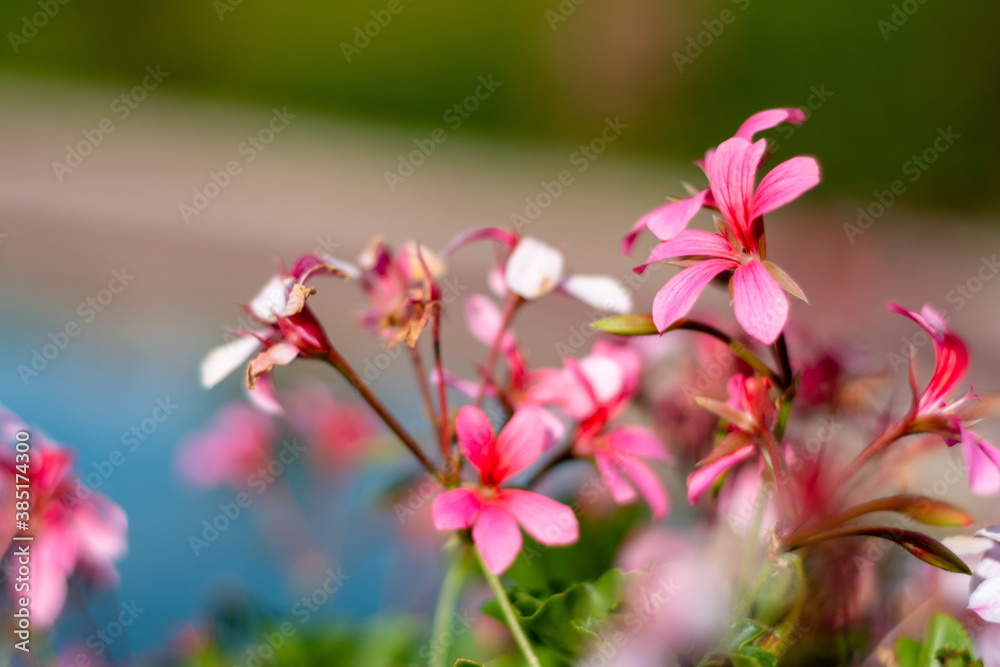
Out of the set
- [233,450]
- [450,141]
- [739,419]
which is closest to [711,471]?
[739,419]

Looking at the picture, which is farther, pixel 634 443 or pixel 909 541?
pixel 634 443

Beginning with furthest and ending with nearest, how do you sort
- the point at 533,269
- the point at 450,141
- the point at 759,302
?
the point at 450,141 < the point at 533,269 < the point at 759,302

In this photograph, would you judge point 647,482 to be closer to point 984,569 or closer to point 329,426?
point 984,569

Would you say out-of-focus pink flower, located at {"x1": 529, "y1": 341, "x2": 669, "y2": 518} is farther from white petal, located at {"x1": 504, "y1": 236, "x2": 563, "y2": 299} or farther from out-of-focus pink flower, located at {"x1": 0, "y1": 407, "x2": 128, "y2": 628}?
out-of-focus pink flower, located at {"x1": 0, "y1": 407, "x2": 128, "y2": 628}

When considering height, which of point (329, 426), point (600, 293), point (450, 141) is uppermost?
point (450, 141)

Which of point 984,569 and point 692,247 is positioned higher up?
point 692,247

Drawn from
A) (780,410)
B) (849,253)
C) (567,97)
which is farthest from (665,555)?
(567,97)

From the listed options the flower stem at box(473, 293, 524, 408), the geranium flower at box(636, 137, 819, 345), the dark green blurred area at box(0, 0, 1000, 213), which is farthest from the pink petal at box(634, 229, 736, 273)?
the dark green blurred area at box(0, 0, 1000, 213)

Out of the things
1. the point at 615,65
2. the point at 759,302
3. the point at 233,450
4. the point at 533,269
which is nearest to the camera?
the point at 759,302
